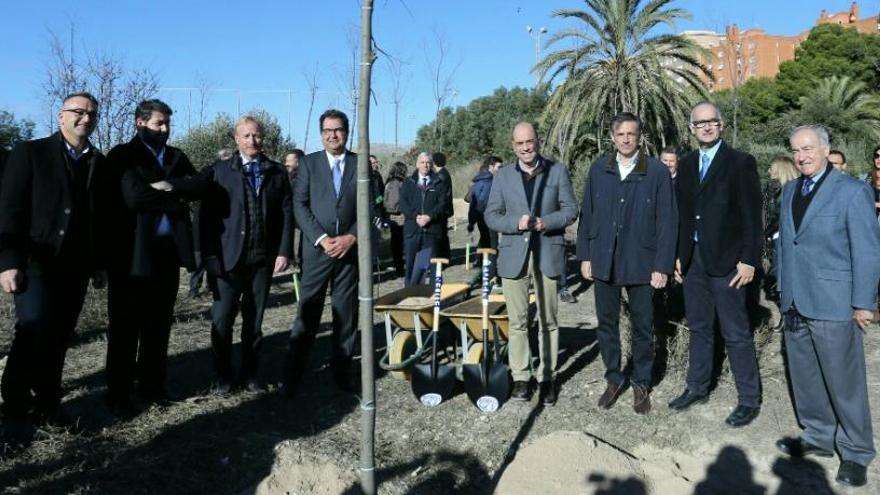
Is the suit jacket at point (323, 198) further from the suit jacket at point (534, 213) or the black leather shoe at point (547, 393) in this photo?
the black leather shoe at point (547, 393)

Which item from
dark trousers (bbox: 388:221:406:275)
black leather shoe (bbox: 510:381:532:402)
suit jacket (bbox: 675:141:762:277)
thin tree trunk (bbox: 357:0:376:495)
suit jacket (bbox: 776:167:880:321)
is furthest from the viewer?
dark trousers (bbox: 388:221:406:275)

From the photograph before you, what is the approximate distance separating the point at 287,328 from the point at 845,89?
23373mm

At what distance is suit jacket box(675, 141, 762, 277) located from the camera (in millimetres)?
4523

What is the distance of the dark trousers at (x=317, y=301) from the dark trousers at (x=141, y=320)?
0.88 m

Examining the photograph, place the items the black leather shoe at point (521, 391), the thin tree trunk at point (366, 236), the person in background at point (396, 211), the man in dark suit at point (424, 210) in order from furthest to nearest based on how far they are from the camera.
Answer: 1. the person in background at point (396, 211)
2. the man in dark suit at point (424, 210)
3. the black leather shoe at point (521, 391)
4. the thin tree trunk at point (366, 236)

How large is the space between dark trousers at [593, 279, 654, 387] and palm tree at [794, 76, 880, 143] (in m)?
19.7

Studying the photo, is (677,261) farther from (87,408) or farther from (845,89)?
(845,89)

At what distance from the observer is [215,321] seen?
203 inches

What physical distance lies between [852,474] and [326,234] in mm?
3497

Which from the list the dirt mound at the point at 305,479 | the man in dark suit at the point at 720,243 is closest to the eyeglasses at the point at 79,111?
the dirt mound at the point at 305,479

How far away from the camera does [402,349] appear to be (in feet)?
19.0

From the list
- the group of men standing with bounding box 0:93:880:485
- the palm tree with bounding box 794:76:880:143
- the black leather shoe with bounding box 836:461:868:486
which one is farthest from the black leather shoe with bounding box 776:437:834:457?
the palm tree with bounding box 794:76:880:143

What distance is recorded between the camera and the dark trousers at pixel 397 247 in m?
11.8

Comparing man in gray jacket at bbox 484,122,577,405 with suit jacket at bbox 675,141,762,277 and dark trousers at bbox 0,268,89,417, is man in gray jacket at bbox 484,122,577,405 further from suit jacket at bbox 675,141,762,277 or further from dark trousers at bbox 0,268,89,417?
dark trousers at bbox 0,268,89,417
